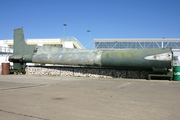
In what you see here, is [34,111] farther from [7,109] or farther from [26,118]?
[7,109]

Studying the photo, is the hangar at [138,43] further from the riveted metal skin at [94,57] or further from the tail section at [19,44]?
the tail section at [19,44]

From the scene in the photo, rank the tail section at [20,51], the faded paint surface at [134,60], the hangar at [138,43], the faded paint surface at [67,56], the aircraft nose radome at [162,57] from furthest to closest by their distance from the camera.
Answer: the hangar at [138,43]
the tail section at [20,51]
the faded paint surface at [67,56]
the faded paint surface at [134,60]
the aircraft nose radome at [162,57]

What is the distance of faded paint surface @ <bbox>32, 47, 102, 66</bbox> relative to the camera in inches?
606

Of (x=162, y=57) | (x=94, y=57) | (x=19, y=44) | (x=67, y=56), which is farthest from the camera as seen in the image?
(x=19, y=44)

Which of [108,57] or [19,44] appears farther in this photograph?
[19,44]

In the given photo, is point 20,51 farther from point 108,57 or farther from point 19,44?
point 108,57

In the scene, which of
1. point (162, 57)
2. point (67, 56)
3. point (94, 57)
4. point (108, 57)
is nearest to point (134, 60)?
point (162, 57)

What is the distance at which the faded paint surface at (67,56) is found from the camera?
606 inches

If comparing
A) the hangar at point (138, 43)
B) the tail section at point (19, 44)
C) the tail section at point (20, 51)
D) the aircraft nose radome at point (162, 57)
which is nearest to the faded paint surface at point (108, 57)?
the aircraft nose radome at point (162, 57)

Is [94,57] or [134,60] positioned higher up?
[94,57]

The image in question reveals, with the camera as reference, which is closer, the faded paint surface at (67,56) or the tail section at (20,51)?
the faded paint surface at (67,56)

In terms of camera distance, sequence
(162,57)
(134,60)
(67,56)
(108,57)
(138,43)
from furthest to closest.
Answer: (138,43)
(67,56)
(108,57)
(134,60)
(162,57)

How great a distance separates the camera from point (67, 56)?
53.8ft

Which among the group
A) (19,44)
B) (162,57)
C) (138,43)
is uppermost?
(138,43)
